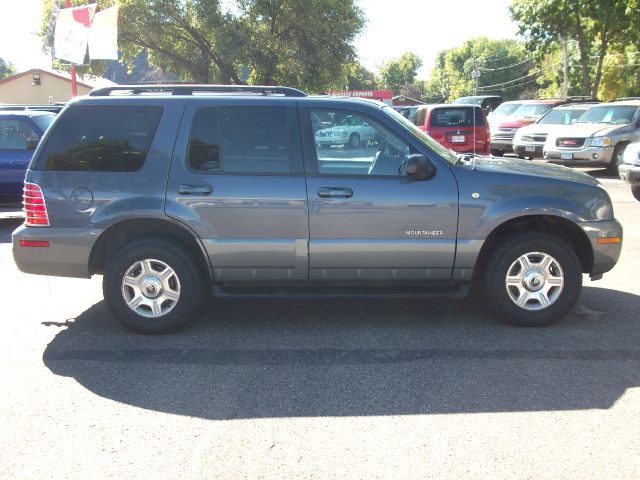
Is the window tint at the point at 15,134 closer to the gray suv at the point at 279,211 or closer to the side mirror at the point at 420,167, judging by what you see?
the gray suv at the point at 279,211

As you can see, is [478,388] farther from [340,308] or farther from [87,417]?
[87,417]

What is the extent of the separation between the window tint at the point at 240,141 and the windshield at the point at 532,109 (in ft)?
56.7

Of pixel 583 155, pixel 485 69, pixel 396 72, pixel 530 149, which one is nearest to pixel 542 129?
pixel 530 149

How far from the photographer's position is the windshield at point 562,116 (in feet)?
57.1

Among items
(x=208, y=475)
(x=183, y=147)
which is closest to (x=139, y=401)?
(x=208, y=475)

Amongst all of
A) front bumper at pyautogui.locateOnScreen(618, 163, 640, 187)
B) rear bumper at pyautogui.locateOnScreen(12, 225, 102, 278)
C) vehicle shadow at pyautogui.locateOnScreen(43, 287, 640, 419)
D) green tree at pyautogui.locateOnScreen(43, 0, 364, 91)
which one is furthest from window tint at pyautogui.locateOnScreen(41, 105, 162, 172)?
green tree at pyautogui.locateOnScreen(43, 0, 364, 91)

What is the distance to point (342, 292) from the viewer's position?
4996 mm

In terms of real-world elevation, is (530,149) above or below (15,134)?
below

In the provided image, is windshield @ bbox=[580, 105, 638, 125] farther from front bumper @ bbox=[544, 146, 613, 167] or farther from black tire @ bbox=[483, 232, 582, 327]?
black tire @ bbox=[483, 232, 582, 327]

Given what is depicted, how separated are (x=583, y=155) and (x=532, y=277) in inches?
445

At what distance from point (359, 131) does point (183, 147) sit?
1.42m

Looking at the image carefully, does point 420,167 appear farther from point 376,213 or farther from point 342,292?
point 342,292

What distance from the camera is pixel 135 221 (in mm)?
4984

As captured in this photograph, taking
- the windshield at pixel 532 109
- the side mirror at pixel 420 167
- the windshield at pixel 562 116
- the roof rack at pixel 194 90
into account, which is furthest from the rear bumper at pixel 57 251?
the windshield at pixel 532 109
